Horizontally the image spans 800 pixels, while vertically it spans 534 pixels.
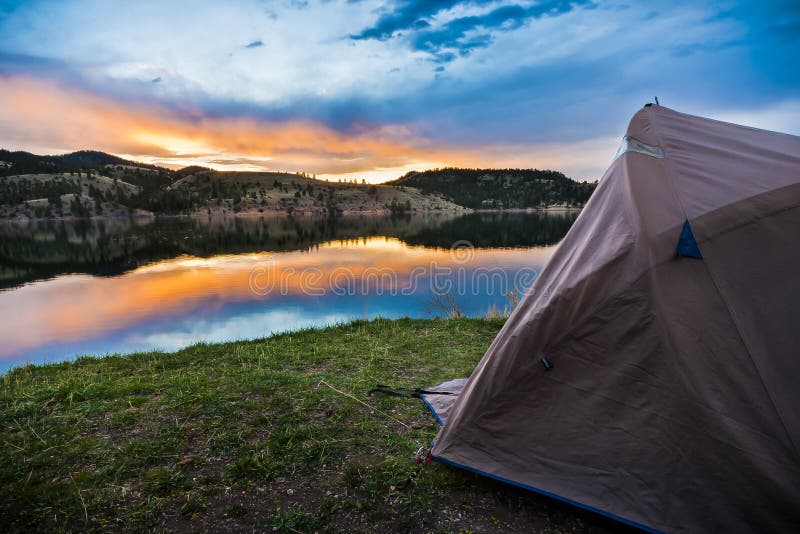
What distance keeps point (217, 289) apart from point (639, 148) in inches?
957

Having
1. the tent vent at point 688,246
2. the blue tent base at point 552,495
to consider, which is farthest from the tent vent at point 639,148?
the blue tent base at point 552,495

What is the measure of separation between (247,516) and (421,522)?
160cm

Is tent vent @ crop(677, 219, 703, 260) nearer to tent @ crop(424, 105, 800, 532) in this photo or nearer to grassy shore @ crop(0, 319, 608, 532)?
tent @ crop(424, 105, 800, 532)

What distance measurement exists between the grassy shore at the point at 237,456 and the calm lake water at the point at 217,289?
23.6 feet

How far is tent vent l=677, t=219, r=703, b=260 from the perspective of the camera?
3.55 metres

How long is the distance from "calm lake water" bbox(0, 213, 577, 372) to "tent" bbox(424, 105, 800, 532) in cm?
800

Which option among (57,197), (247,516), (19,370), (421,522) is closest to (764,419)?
(421,522)

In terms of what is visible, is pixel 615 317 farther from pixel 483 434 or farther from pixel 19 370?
pixel 19 370

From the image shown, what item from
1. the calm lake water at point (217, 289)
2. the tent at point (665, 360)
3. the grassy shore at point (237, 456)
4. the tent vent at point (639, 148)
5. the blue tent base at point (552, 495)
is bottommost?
the calm lake water at point (217, 289)

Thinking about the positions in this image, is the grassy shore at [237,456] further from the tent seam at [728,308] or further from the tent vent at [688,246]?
the tent vent at [688,246]

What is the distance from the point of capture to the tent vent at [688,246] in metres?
3.55

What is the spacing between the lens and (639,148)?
420 centimetres

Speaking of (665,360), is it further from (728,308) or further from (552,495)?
(552,495)

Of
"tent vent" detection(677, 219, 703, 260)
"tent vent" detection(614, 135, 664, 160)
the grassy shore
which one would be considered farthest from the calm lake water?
"tent vent" detection(677, 219, 703, 260)
